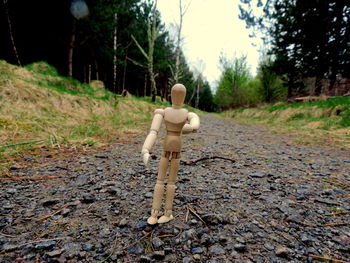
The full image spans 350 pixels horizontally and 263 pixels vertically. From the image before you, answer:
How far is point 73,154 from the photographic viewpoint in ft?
11.0

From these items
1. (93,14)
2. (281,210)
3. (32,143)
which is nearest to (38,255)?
(281,210)

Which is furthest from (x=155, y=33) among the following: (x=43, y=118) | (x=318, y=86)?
(x=318, y=86)

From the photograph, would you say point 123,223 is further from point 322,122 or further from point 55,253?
point 322,122

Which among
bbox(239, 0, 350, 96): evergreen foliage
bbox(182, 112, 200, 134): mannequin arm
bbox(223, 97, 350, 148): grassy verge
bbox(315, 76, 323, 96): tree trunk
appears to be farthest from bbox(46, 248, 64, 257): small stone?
bbox(315, 76, 323, 96): tree trunk

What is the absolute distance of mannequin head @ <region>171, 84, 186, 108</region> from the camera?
167 centimetres

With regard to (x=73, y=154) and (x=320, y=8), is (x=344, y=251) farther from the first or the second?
(x=320, y=8)

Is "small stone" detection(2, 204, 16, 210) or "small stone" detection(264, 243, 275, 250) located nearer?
"small stone" detection(264, 243, 275, 250)

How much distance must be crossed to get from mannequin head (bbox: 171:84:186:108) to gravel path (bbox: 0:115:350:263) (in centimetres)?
101

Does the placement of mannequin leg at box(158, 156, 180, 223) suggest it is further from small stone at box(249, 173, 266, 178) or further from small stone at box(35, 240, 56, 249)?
small stone at box(249, 173, 266, 178)

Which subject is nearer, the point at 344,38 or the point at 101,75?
the point at 344,38

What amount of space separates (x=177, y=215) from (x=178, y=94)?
1.09 m

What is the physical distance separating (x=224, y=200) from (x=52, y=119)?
513 centimetres

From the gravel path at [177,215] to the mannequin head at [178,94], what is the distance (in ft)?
3.32

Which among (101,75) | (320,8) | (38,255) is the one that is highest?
(320,8)
